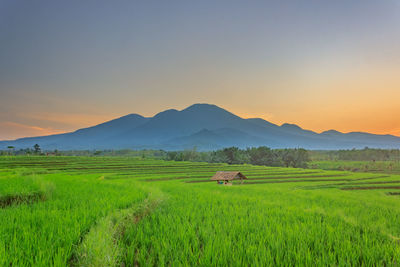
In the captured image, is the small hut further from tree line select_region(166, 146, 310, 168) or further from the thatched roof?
tree line select_region(166, 146, 310, 168)

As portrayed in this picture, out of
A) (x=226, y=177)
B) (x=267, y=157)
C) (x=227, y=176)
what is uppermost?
(x=227, y=176)

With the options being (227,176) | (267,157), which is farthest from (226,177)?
(267,157)

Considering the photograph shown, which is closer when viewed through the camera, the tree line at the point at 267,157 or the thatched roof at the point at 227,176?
the thatched roof at the point at 227,176

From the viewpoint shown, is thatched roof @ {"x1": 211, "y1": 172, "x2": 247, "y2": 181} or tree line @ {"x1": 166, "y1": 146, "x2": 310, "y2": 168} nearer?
thatched roof @ {"x1": 211, "y1": 172, "x2": 247, "y2": 181}

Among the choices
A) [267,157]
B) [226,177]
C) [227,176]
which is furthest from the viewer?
[267,157]

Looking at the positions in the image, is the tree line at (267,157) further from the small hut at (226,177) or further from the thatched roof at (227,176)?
the thatched roof at (227,176)

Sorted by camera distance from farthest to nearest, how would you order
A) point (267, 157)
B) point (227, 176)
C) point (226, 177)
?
point (267, 157) → point (227, 176) → point (226, 177)

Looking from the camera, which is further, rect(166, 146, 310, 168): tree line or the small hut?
rect(166, 146, 310, 168): tree line

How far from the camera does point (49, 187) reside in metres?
8.00

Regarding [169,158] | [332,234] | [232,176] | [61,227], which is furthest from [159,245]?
[169,158]

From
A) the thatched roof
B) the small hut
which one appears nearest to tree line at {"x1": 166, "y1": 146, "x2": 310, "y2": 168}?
the small hut

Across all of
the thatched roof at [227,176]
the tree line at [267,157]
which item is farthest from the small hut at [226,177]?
the tree line at [267,157]

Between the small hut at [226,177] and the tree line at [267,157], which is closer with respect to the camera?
the small hut at [226,177]

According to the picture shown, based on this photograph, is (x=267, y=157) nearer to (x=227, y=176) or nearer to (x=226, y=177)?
(x=227, y=176)
